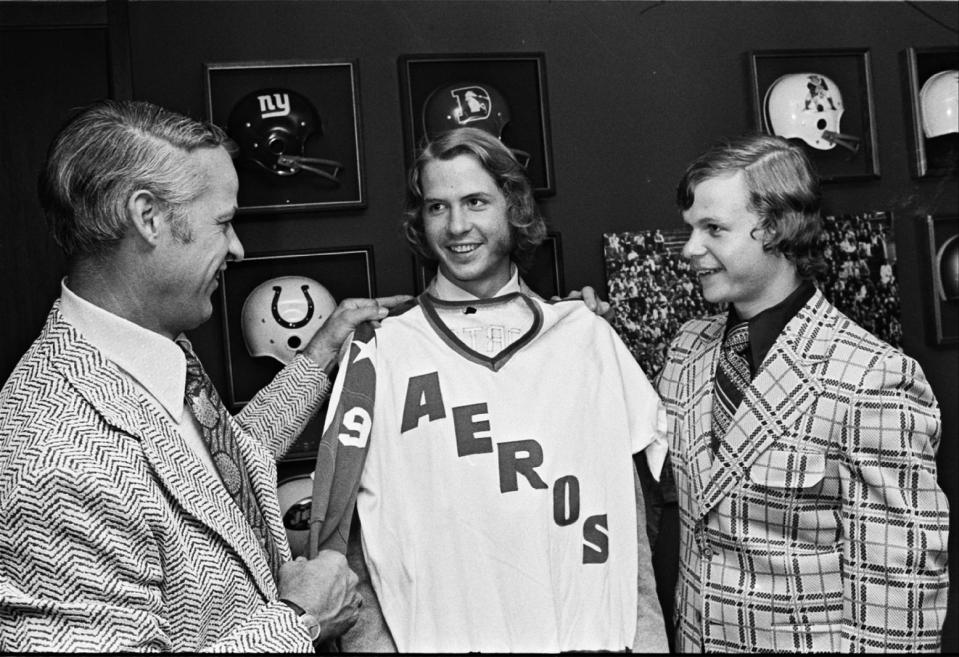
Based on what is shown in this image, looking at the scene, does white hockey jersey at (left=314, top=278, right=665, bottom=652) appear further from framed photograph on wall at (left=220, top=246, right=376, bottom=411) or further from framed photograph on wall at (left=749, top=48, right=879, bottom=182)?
framed photograph on wall at (left=749, top=48, right=879, bottom=182)

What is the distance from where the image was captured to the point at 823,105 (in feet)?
8.55

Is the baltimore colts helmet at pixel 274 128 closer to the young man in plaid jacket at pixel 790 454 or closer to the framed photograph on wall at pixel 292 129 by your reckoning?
the framed photograph on wall at pixel 292 129

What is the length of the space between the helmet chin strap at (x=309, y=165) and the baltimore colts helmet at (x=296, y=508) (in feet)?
2.41

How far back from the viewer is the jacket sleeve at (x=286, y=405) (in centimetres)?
210

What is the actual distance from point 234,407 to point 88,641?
3.99 ft

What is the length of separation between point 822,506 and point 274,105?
1.52 m

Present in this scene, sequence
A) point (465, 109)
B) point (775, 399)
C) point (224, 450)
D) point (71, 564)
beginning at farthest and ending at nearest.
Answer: point (465, 109) < point (775, 399) < point (224, 450) < point (71, 564)

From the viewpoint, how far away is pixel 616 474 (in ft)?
6.61

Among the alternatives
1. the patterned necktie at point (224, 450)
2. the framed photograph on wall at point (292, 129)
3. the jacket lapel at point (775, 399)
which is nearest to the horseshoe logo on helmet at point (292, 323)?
the framed photograph on wall at point (292, 129)

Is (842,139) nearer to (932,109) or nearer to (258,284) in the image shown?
(932,109)

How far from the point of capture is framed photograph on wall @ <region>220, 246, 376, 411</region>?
97.0 inches

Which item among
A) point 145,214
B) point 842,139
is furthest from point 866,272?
point 145,214

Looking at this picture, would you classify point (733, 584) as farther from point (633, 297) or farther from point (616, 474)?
point (633, 297)

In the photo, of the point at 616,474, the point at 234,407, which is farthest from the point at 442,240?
the point at 234,407
